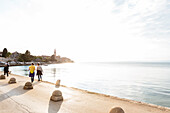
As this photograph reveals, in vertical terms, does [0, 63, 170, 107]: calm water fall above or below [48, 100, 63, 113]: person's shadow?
below

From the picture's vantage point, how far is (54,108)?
6.32 metres

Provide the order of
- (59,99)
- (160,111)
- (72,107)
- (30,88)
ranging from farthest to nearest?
(30,88) → (59,99) → (72,107) → (160,111)

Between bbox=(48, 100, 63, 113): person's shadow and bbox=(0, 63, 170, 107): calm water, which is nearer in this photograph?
bbox=(48, 100, 63, 113): person's shadow

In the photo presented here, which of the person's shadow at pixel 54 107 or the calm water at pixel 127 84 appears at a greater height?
the person's shadow at pixel 54 107

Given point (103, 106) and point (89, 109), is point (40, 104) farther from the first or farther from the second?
point (103, 106)

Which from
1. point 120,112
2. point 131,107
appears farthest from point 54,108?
point 131,107

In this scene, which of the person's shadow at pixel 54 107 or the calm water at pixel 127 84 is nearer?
the person's shadow at pixel 54 107

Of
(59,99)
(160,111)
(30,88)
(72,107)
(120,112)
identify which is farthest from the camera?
(30,88)

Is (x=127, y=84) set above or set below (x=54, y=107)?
below

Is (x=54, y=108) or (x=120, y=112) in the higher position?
(x=120, y=112)

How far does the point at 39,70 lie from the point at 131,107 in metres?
11.7

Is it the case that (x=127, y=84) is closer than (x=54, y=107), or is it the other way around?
(x=54, y=107)

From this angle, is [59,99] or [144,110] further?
[59,99]

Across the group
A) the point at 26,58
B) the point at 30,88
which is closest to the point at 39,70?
the point at 30,88
